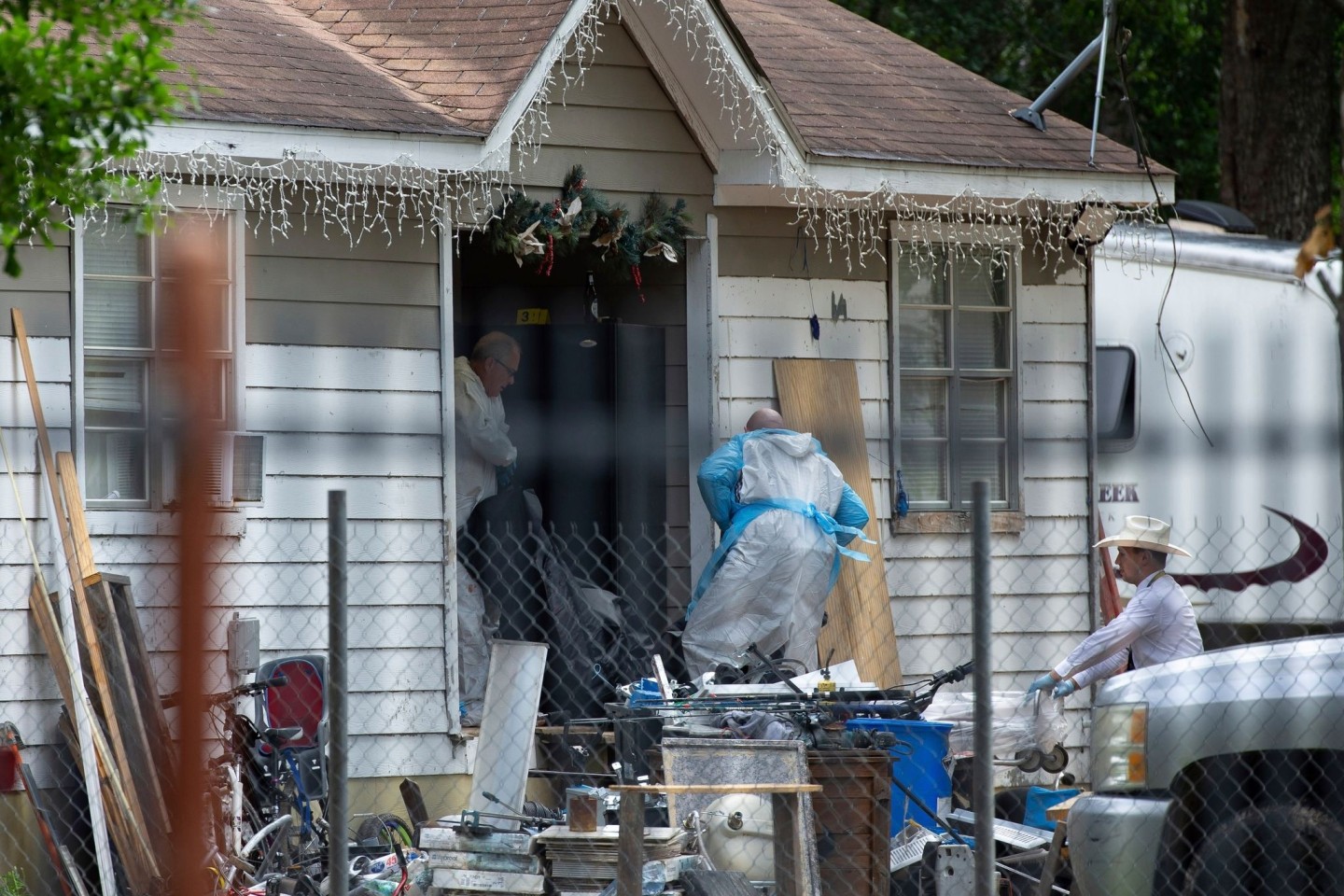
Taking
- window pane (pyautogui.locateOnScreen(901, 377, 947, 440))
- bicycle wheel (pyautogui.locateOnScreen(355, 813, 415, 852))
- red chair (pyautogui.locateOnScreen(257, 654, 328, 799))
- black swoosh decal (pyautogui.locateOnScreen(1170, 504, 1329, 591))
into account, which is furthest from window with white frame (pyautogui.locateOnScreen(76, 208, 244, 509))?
black swoosh decal (pyautogui.locateOnScreen(1170, 504, 1329, 591))

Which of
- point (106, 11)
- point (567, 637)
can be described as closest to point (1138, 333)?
point (567, 637)

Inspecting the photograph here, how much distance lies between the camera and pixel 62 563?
7816 mm

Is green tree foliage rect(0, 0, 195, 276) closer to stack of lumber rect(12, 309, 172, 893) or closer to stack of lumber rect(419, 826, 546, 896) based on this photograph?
stack of lumber rect(12, 309, 172, 893)

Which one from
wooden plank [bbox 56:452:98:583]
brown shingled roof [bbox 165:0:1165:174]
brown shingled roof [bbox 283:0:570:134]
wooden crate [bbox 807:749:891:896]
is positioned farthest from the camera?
brown shingled roof [bbox 283:0:570:134]

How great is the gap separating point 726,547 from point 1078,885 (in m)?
3.50

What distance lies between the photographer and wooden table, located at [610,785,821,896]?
6.16 meters

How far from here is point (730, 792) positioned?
6434 millimetres

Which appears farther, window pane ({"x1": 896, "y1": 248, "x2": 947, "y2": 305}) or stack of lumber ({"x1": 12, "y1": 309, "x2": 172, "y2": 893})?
window pane ({"x1": 896, "y1": 248, "x2": 947, "y2": 305})

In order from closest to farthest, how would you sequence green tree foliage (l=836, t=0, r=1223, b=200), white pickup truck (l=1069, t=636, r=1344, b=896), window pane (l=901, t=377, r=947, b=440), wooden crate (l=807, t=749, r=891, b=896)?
1. white pickup truck (l=1069, t=636, r=1344, b=896)
2. wooden crate (l=807, t=749, r=891, b=896)
3. window pane (l=901, t=377, r=947, b=440)
4. green tree foliage (l=836, t=0, r=1223, b=200)

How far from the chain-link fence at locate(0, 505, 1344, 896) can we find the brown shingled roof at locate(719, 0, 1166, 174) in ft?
7.08

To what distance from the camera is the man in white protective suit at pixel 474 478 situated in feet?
31.3

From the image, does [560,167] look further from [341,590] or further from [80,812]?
[341,590]

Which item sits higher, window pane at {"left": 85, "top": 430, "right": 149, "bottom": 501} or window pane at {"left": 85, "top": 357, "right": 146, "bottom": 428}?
window pane at {"left": 85, "top": 357, "right": 146, "bottom": 428}

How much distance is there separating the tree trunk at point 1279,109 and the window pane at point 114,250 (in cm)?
1150
